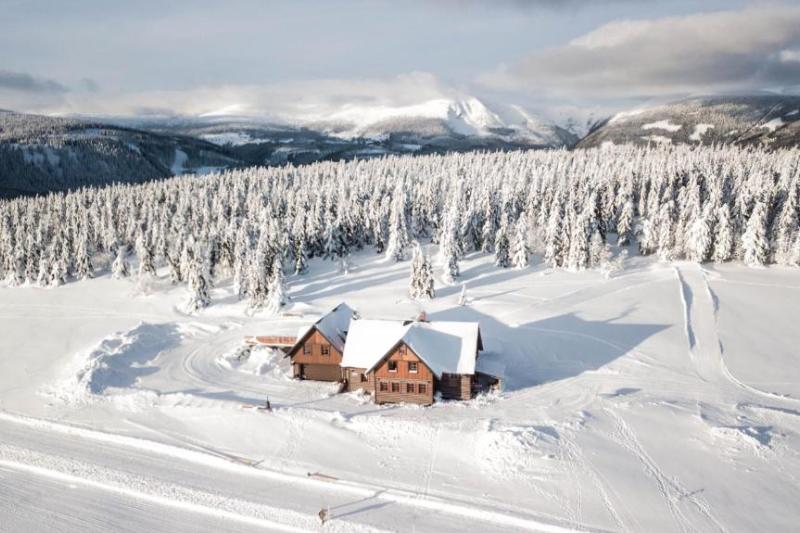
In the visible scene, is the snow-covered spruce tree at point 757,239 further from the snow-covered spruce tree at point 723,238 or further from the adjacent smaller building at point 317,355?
the adjacent smaller building at point 317,355

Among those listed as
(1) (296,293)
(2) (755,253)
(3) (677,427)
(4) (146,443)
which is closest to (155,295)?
(1) (296,293)

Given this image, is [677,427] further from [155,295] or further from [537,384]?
[155,295]

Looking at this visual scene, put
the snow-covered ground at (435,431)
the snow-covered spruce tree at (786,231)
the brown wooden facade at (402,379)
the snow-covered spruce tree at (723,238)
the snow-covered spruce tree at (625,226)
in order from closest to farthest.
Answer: the snow-covered ground at (435,431), the brown wooden facade at (402,379), the snow-covered spruce tree at (786,231), the snow-covered spruce tree at (723,238), the snow-covered spruce tree at (625,226)

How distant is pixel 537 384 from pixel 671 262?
166 ft

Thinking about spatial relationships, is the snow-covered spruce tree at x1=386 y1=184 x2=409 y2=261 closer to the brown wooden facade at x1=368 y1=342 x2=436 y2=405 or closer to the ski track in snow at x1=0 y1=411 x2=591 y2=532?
the brown wooden facade at x1=368 y1=342 x2=436 y2=405

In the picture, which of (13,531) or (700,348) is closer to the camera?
(13,531)

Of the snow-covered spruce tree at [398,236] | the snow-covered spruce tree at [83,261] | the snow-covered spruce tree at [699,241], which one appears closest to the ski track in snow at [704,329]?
the snow-covered spruce tree at [699,241]

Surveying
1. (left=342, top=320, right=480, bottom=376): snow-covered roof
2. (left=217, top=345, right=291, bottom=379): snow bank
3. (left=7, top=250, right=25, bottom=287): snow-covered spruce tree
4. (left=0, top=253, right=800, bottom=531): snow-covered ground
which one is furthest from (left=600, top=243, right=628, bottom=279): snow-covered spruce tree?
(left=7, top=250, right=25, bottom=287): snow-covered spruce tree

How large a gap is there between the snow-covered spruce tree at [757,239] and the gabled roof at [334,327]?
209 ft

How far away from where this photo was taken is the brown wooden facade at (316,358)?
44.7m

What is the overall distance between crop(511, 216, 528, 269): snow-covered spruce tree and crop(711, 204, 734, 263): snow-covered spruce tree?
29081mm

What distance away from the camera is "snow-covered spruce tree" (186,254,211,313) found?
6825 cm

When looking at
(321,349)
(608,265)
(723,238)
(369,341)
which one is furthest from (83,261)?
(723,238)

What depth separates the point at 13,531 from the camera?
25.5 meters
